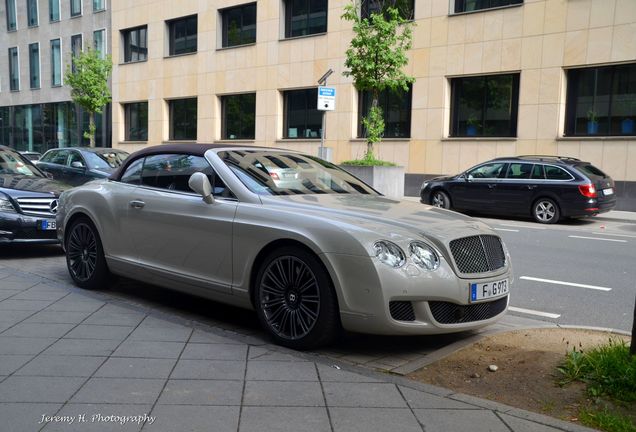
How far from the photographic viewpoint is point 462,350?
15.8 ft

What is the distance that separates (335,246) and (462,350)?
4.28ft

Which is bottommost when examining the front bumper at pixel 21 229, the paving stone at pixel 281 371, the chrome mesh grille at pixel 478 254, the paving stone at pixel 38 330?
the paving stone at pixel 38 330

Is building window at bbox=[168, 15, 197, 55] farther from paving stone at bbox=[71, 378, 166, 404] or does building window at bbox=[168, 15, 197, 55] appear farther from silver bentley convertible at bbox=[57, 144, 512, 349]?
paving stone at bbox=[71, 378, 166, 404]

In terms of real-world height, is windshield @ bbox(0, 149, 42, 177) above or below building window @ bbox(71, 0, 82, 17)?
below

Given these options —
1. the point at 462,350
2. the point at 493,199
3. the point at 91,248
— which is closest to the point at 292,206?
the point at 462,350

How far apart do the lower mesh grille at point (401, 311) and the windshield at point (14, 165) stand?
7665 millimetres

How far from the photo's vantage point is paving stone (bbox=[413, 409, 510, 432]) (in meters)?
3.39

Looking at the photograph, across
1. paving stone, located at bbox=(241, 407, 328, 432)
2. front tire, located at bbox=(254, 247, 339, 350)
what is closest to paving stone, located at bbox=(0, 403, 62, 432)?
paving stone, located at bbox=(241, 407, 328, 432)

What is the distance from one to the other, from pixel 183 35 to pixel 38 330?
28.4 meters

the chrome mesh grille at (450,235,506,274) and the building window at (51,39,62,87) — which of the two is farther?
the building window at (51,39,62,87)

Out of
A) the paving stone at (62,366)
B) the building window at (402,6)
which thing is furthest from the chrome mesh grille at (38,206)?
the building window at (402,6)

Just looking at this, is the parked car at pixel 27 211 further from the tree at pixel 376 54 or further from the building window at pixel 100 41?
the building window at pixel 100 41

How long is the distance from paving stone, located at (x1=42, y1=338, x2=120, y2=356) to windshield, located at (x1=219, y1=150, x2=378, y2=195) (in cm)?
167

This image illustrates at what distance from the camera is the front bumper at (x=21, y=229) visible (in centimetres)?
830
